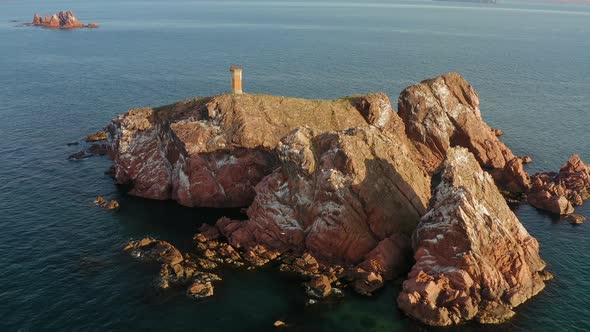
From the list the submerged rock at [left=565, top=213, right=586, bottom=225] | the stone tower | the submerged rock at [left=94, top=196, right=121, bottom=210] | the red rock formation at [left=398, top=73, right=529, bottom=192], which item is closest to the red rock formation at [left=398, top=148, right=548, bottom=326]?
the submerged rock at [left=565, top=213, right=586, bottom=225]

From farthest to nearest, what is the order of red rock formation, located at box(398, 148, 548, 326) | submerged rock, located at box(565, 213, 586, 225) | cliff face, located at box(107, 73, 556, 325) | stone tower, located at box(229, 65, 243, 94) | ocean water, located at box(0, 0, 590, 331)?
1. stone tower, located at box(229, 65, 243, 94)
2. submerged rock, located at box(565, 213, 586, 225)
3. cliff face, located at box(107, 73, 556, 325)
4. red rock formation, located at box(398, 148, 548, 326)
5. ocean water, located at box(0, 0, 590, 331)

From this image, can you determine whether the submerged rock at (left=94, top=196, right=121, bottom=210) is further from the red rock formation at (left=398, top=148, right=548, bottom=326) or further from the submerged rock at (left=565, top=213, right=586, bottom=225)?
the submerged rock at (left=565, top=213, right=586, bottom=225)

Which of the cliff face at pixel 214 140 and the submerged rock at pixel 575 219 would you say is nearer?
the submerged rock at pixel 575 219

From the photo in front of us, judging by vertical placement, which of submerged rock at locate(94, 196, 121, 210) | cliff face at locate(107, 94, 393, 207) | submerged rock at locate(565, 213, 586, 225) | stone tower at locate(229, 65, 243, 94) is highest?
stone tower at locate(229, 65, 243, 94)

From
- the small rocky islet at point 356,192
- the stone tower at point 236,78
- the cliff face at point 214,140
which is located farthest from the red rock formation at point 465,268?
the stone tower at point 236,78

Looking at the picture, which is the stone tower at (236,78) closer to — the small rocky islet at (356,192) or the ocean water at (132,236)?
the small rocky islet at (356,192)
